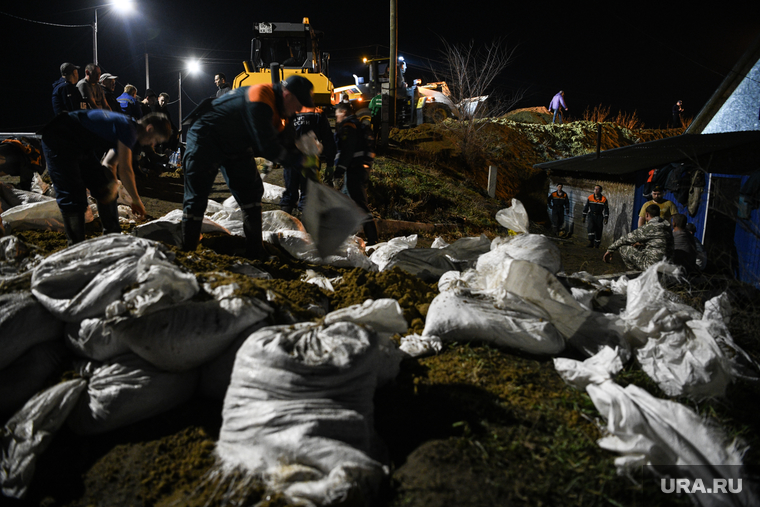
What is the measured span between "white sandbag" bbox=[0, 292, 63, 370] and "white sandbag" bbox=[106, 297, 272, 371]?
15.3 inches

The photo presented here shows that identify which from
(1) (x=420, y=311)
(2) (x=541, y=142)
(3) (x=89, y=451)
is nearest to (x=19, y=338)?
(3) (x=89, y=451)

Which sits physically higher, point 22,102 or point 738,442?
point 22,102

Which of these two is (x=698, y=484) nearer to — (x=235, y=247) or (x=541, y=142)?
(x=235, y=247)

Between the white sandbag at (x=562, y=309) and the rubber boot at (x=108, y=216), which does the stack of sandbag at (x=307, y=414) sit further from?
the rubber boot at (x=108, y=216)

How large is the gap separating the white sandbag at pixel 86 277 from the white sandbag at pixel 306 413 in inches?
30.3

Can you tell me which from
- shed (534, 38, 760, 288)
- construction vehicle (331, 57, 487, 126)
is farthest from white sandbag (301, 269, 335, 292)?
construction vehicle (331, 57, 487, 126)

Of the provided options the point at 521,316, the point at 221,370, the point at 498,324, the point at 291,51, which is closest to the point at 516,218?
the point at 521,316

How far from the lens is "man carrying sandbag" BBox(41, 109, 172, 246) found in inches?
123

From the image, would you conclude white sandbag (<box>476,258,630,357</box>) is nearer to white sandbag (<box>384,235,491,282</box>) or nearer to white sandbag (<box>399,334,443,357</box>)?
white sandbag (<box>399,334,443,357</box>)

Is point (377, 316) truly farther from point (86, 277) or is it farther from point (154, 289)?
point (86, 277)

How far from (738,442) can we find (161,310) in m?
2.37

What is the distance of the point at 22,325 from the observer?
2.06 metres

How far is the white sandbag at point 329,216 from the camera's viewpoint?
322 centimetres

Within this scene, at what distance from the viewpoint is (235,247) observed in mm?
3863
